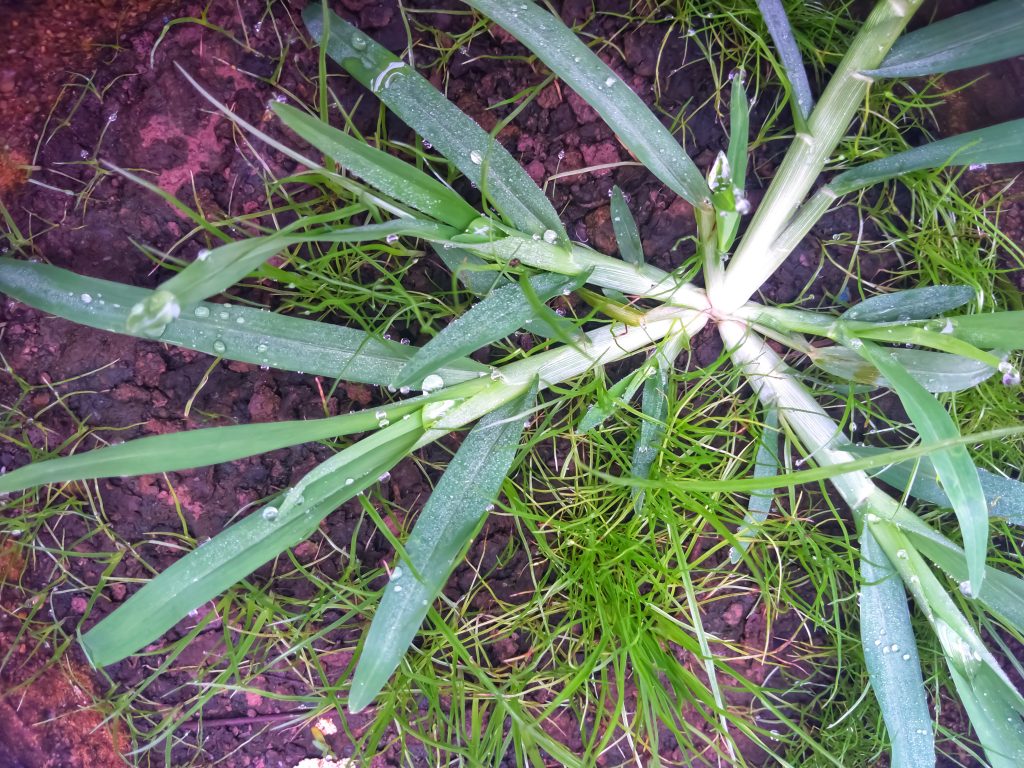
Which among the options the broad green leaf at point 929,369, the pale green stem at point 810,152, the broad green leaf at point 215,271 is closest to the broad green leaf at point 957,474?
the broad green leaf at point 929,369

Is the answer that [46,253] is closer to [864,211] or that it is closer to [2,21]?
[2,21]

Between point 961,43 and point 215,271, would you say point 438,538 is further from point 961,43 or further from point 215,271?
point 961,43

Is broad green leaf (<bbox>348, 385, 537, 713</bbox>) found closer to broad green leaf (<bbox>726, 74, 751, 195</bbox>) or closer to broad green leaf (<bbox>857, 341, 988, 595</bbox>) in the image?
broad green leaf (<bbox>726, 74, 751, 195</bbox>)

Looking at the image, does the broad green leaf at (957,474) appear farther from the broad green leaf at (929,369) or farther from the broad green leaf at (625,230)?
the broad green leaf at (625,230)

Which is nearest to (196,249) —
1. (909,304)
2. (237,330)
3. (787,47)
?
(237,330)

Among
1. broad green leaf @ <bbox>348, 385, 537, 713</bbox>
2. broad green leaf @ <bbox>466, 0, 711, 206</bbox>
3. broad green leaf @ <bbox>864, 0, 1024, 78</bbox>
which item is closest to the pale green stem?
broad green leaf @ <bbox>864, 0, 1024, 78</bbox>

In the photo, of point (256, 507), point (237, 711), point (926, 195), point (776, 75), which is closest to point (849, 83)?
point (776, 75)
